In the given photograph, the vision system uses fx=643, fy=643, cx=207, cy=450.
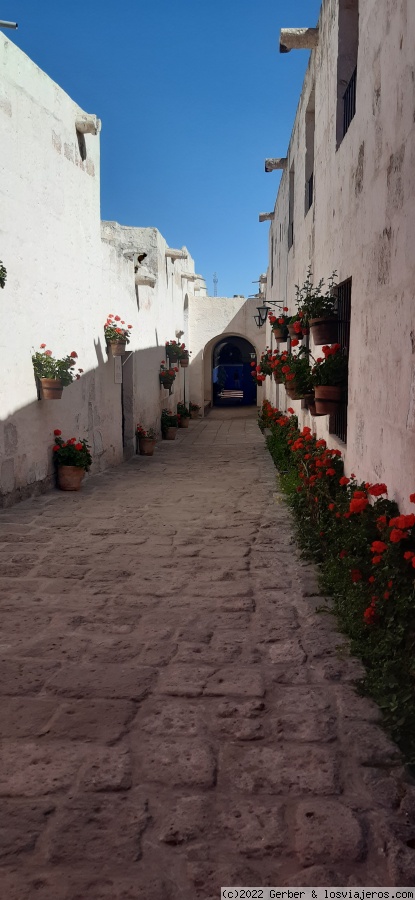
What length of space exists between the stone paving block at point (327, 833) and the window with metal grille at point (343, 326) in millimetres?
3835

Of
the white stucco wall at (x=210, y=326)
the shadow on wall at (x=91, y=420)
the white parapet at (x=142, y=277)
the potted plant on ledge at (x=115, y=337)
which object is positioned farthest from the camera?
the white stucco wall at (x=210, y=326)

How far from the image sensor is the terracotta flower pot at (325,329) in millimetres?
5668

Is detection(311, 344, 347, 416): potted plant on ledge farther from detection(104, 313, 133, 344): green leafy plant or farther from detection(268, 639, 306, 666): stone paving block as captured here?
detection(104, 313, 133, 344): green leafy plant

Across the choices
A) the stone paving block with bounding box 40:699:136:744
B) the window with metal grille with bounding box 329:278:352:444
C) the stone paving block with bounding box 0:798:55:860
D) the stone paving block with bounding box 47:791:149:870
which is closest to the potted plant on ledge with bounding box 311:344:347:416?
the window with metal grille with bounding box 329:278:352:444

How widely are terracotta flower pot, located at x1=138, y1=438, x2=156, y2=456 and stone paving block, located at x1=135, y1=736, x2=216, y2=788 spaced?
995 centimetres

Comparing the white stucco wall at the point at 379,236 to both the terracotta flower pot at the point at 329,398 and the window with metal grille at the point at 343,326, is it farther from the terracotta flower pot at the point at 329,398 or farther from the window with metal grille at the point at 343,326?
the terracotta flower pot at the point at 329,398

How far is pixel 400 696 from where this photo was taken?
271 cm

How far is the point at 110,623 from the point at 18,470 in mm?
3823

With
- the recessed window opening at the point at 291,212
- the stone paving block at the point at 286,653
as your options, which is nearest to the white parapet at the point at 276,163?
the recessed window opening at the point at 291,212

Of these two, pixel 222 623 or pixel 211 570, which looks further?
pixel 211 570

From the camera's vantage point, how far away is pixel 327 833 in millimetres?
2080

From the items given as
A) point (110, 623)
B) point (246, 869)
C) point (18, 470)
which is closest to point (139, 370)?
point (18, 470)

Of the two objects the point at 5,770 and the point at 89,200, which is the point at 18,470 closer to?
the point at 89,200

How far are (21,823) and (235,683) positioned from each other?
123cm
